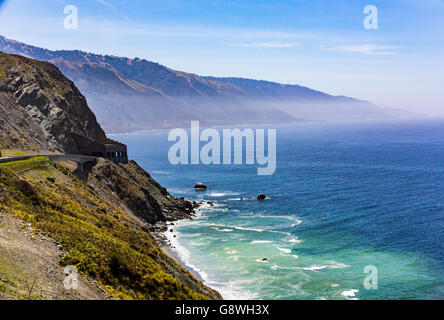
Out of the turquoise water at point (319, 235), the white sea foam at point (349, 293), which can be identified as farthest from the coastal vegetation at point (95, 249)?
the white sea foam at point (349, 293)

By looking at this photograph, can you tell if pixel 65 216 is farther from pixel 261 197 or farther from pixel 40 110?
pixel 261 197

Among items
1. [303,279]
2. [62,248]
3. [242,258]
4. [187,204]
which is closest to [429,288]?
[303,279]

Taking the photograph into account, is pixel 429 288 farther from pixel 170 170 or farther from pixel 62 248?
pixel 170 170

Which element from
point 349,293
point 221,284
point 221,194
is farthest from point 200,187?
point 349,293

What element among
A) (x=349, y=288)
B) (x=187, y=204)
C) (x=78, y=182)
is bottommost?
(x=349, y=288)

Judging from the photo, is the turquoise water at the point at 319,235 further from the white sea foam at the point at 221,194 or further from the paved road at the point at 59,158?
the paved road at the point at 59,158

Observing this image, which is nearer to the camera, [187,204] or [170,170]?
[187,204]
